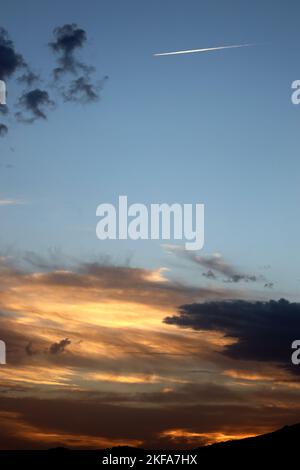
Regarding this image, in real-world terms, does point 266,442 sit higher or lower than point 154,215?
lower

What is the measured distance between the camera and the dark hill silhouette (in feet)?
537

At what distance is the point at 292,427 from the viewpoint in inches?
7397
